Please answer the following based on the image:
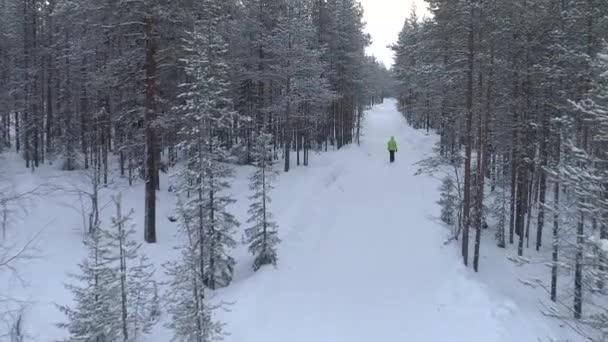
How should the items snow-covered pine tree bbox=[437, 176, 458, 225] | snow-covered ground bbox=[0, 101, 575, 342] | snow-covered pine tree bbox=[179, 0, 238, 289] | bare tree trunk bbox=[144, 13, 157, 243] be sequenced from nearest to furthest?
snow-covered ground bbox=[0, 101, 575, 342], snow-covered pine tree bbox=[179, 0, 238, 289], bare tree trunk bbox=[144, 13, 157, 243], snow-covered pine tree bbox=[437, 176, 458, 225]

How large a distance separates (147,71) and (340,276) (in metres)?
10.7

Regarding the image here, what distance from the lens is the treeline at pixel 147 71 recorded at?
56.8 feet

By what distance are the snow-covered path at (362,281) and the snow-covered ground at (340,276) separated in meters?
0.05

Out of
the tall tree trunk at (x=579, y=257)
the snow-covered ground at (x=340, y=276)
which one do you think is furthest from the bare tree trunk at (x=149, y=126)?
the tall tree trunk at (x=579, y=257)

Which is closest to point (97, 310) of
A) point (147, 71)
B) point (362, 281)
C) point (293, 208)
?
point (362, 281)

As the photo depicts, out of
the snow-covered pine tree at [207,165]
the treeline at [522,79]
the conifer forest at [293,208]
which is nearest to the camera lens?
the conifer forest at [293,208]

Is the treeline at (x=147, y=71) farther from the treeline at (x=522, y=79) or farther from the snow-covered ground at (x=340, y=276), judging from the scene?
the treeline at (x=522, y=79)

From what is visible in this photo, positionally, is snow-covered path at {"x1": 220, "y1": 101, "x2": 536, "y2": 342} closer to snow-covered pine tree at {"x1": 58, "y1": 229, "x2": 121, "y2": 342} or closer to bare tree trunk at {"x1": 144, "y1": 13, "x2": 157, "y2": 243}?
snow-covered pine tree at {"x1": 58, "y1": 229, "x2": 121, "y2": 342}

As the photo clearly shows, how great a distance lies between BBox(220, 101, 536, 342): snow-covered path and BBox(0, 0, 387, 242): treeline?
16.4ft

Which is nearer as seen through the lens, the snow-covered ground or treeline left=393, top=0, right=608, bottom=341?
the snow-covered ground

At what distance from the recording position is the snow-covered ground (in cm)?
1268

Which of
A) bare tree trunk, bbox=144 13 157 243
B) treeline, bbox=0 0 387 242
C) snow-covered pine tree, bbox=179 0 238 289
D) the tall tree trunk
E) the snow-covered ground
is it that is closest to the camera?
the tall tree trunk

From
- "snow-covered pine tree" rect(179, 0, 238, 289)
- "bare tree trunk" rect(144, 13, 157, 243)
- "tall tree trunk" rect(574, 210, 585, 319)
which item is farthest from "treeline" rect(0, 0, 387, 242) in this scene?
"tall tree trunk" rect(574, 210, 585, 319)

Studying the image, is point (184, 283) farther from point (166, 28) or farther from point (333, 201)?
point (333, 201)
